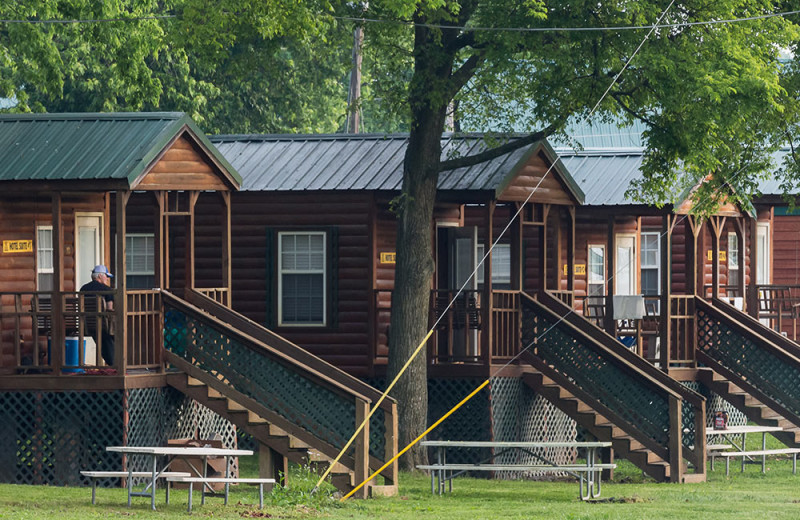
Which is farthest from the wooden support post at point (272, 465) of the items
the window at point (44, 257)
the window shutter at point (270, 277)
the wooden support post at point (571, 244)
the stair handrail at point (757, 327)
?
the stair handrail at point (757, 327)

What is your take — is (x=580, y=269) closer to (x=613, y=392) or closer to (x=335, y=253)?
(x=335, y=253)

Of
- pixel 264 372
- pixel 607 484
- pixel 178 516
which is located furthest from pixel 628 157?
pixel 178 516

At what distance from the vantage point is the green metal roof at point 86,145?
19.8 metres

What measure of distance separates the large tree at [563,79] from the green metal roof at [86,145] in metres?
3.26

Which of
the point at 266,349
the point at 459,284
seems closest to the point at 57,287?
the point at 266,349

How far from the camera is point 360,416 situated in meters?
19.3

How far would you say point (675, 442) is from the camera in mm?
22406

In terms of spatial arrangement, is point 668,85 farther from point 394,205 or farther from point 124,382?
point 124,382

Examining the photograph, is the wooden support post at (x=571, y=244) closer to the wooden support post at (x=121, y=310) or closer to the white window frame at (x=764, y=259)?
the wooden support post at (x=121, y=310)

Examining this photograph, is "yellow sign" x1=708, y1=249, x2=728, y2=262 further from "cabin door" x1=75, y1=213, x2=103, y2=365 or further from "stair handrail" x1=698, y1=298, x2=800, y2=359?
"cabin door" x1=75, y1=213, x2=103, y2=365

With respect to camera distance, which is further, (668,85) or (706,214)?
(706,214)

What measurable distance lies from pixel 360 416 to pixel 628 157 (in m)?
12.1

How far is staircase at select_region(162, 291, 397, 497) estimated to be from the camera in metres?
19.6

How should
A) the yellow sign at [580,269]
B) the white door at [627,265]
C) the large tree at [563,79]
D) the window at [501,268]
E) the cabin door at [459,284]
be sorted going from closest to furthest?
the large tree at [563,79] → the cabin door at [459,284] → the window at [501,268] → the yellow sign at [580,269] → the white door at [627,265]
